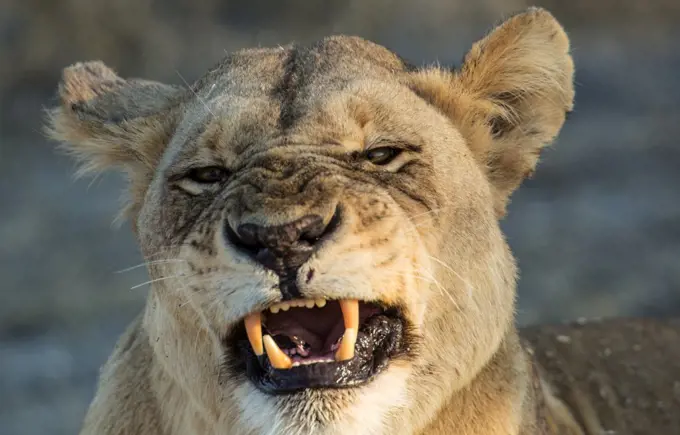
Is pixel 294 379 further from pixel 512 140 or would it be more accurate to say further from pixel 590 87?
pixel 590 87

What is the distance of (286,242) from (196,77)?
5.47 m

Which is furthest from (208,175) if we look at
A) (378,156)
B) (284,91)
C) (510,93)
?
(510,93)

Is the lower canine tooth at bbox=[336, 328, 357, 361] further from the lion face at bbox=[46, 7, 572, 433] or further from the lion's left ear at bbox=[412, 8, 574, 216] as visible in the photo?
the lion's left ear at bbox=[412, 8, 574, 216]

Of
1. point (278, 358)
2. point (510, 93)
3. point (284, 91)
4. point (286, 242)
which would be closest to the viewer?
point (286, 242)

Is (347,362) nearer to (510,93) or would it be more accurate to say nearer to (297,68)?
(297,68)

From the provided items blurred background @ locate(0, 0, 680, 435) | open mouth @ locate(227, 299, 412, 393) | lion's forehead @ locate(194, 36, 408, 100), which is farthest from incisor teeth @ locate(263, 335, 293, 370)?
blurred background @ locate(0, 0, 680, 435)

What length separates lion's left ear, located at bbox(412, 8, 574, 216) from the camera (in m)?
2.88

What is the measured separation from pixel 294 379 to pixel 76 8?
6040 mm

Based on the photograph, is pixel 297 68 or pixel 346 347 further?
pixel 297 68

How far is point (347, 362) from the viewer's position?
2287 millimetres

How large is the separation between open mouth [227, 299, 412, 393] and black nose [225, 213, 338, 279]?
0.09 m

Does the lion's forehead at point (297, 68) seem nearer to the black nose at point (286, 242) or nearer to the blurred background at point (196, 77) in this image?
the black nose at point (286, 242)

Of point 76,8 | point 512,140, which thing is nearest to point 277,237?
point 512,140

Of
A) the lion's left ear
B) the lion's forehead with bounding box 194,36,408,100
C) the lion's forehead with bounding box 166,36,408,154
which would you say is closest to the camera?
the lion's forehead with bounding box 166,36,408,154
